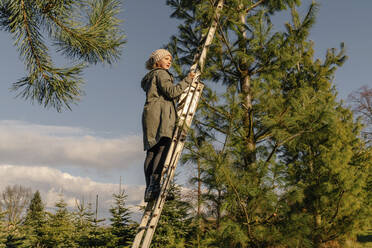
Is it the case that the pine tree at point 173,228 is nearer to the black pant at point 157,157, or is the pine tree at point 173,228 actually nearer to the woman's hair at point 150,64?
the black pant at point 157,157

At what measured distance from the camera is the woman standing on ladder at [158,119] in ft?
9.77

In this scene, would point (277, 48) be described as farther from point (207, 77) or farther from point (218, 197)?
point (218, 197)

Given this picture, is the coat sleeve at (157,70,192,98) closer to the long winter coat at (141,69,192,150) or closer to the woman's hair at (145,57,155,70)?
the long winter coat at (141,69,192,150)

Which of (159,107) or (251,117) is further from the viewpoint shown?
(251,117)

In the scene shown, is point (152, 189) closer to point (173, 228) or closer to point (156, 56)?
point (156, 56)

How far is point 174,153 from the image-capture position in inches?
115

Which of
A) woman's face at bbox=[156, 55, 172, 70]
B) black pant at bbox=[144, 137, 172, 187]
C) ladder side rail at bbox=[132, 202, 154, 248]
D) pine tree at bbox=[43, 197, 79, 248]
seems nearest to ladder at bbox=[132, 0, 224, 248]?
ladder side rail at bbox=[132, 202, 154, 248]

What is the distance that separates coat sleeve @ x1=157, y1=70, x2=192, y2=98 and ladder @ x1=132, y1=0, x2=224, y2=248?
211mm

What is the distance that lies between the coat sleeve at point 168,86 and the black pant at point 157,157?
1.44 ft

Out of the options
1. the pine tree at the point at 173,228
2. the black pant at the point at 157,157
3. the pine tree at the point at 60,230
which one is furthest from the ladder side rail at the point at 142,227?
the pine tree at the point at 60,230

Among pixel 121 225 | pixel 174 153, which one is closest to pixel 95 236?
pixel 121 225

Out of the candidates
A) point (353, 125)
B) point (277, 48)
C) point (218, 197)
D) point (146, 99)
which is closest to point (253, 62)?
point (277, 48)

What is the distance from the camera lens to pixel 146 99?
3.16 metres

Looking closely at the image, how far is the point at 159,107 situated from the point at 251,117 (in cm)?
214
